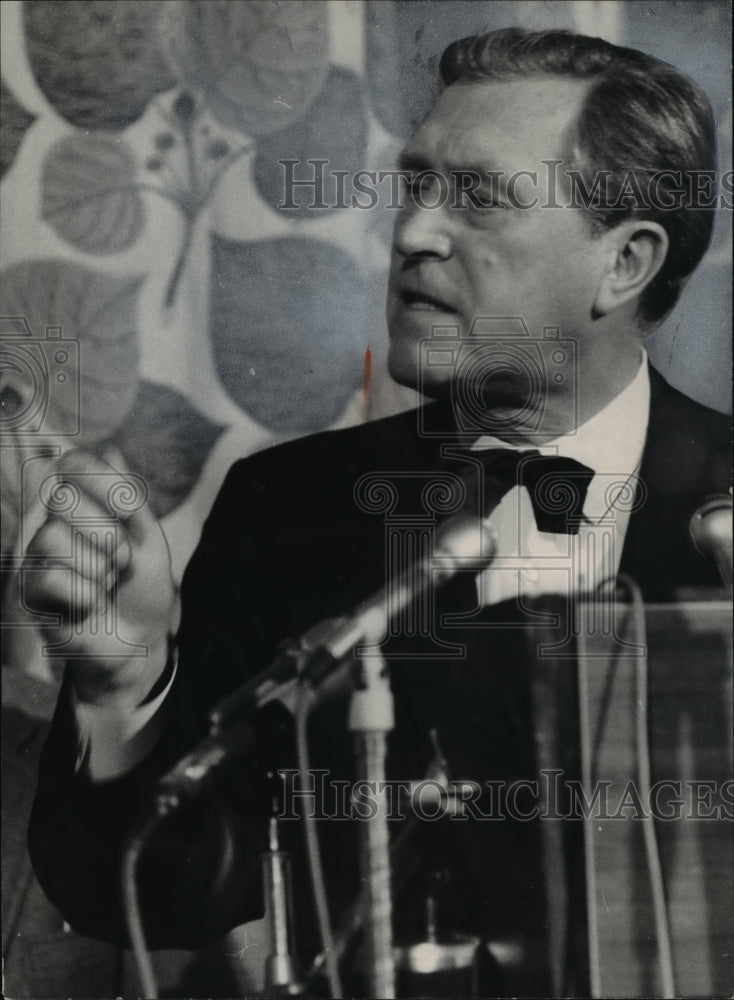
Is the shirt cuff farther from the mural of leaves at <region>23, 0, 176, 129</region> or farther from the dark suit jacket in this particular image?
the mural of leaves at <region>23, 0, 176, 129</region>

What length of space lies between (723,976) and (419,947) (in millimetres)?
575

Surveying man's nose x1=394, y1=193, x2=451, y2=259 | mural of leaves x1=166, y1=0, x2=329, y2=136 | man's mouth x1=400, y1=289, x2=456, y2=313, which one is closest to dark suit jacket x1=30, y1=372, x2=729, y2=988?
man's mouth x1=400, y1=289, x2=456, y2=313

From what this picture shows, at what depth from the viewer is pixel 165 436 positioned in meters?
1.83

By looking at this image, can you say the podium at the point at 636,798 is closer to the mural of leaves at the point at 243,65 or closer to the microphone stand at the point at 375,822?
the microphone stand at the point at 375,822

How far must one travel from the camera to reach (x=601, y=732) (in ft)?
5.91

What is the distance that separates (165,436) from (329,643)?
496mm

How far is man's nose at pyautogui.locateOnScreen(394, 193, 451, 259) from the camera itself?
1.80m

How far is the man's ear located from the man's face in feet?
0.08

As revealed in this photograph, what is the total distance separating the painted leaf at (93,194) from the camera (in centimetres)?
182

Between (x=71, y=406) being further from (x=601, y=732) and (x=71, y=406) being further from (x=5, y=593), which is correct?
(x=601, y=732)

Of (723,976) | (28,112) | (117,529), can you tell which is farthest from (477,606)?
(28,112)

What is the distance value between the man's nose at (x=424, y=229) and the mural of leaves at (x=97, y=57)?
20.0 inches

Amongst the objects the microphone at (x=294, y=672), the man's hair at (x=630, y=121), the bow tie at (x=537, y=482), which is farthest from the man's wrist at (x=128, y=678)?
the man's hair at (x=630, y=121)

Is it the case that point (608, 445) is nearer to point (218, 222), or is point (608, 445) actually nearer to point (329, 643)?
point (329, 643)
